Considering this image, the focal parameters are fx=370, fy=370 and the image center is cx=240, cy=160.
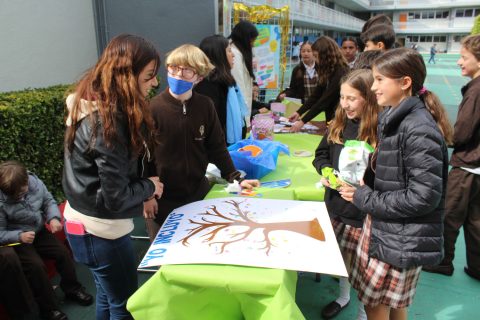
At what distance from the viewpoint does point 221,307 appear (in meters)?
1.54

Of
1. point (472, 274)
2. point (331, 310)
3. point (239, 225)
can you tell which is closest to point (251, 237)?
point (239, 225)

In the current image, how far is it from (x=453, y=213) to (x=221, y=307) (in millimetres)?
2247

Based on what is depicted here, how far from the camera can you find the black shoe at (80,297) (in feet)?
8.42

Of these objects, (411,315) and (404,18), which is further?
(404,18)

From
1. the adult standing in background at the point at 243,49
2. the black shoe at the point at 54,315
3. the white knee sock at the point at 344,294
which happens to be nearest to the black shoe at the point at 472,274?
the white knee sock at the point at 344,294

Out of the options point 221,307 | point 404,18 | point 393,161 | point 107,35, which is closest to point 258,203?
point 221,307

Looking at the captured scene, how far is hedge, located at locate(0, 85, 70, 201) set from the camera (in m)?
3.17

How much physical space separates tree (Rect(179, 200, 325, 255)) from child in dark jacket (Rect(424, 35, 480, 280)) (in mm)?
1692

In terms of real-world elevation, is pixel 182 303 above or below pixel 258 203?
below

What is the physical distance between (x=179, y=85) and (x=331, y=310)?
5.65ft

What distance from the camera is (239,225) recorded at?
1.68 meters

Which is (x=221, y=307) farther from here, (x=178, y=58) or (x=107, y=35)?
(x=107, y=35)

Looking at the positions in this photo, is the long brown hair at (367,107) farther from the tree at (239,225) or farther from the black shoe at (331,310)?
the black shoe at (331,310)

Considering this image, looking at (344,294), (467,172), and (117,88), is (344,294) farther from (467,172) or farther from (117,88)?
(117,88)
